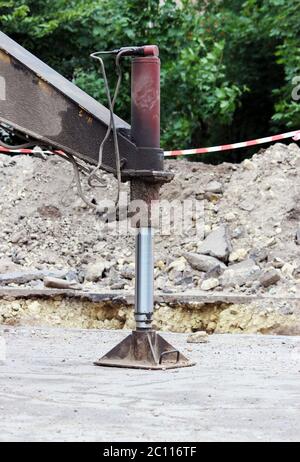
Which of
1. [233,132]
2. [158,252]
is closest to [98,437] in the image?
[158,252]

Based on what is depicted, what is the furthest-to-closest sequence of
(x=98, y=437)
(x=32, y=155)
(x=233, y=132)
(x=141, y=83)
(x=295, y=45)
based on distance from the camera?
1. (x=233, y=132)
2. (x=295, y=45)
3. (x=32, y=155)
4. (x=141, y=83)
5. (x=98, y=437)

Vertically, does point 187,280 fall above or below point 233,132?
below

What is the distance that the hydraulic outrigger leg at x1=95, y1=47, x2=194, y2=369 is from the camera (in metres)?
7.57

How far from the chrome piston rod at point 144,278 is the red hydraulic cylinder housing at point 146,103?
67cm

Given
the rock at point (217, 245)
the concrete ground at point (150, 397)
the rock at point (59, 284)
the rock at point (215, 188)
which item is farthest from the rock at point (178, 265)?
the concrete ground at point (150, 397)

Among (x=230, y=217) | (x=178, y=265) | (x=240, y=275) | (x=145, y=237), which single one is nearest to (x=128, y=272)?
(x=178, y=265)

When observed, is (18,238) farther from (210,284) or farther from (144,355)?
(144,355)

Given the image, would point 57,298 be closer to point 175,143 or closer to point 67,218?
point 67,218

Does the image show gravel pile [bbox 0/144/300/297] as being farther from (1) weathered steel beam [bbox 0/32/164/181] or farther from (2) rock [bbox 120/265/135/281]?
(1) weathered steel beam [bbox 0/32/164/181]

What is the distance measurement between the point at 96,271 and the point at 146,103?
608cm

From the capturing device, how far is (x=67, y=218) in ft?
50.1

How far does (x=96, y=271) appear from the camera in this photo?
44.1ft

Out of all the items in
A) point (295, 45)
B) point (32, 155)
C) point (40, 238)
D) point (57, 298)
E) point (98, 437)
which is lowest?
point (98, 437)

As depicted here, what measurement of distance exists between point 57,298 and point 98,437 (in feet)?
25.7
